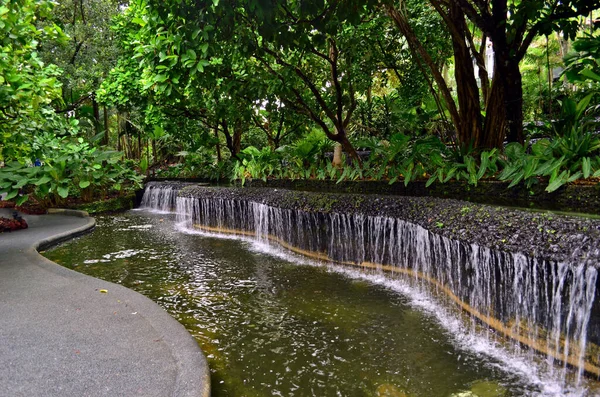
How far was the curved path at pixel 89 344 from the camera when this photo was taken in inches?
115

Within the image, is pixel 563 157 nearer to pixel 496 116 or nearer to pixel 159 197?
pixel 496 116

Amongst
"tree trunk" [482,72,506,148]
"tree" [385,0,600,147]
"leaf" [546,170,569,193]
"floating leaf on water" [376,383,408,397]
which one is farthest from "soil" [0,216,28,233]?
"leaf" [546,170,569,193]

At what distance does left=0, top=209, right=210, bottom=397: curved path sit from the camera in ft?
9.56

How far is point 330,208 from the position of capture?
23.7 ft

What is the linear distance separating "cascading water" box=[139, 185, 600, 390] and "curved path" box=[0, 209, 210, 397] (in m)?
2.96

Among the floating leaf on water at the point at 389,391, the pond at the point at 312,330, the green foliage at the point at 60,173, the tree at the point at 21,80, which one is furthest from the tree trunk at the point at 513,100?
the tree at the point at 21,80

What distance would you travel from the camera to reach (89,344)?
11.8ft

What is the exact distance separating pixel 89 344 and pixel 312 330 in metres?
2.10

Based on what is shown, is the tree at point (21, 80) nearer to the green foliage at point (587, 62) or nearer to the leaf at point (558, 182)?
the leaf at point (558, 182)

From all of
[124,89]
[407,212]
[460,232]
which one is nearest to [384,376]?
[460,232]

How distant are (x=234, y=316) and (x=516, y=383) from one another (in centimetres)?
287

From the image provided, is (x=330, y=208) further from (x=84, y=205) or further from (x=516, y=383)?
(x=84, y=205)

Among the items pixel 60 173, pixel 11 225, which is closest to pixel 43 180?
pixel 60 173

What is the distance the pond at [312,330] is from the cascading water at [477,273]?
28 cm
